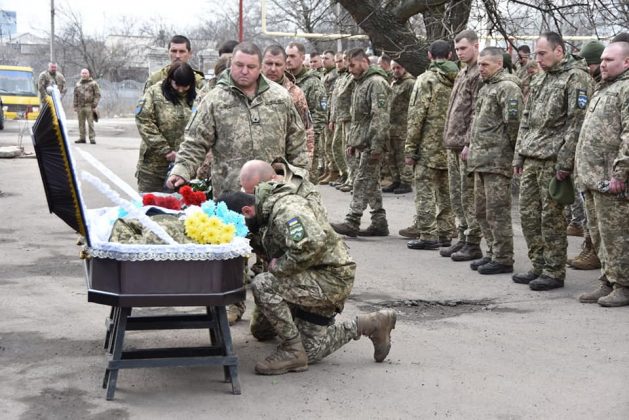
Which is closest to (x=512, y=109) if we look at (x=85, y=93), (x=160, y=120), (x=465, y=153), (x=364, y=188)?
(x=465, y=153)

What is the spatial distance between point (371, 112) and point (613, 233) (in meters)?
4.26

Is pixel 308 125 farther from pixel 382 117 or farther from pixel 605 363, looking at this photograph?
pixel 605 363

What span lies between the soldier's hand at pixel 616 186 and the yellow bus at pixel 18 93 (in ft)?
97.2

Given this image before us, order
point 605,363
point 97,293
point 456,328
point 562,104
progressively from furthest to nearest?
→ point 562,104 < point 456,328 < point 605,363 < point 97,293

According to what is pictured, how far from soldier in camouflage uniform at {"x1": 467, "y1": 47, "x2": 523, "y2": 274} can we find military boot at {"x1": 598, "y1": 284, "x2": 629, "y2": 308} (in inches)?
59.7

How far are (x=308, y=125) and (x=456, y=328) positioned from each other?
9.13ft

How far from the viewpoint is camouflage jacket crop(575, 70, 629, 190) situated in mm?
7324

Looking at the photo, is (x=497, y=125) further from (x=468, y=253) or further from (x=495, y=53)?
(x=468, y=253)

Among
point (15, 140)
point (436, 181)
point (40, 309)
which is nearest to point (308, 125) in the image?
point (436, 181)

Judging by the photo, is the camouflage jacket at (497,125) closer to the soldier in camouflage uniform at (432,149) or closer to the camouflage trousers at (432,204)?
the soldier in camouflage uniform at (432,149)

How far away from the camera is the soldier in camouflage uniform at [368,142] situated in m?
11.0

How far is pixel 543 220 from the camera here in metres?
8.34

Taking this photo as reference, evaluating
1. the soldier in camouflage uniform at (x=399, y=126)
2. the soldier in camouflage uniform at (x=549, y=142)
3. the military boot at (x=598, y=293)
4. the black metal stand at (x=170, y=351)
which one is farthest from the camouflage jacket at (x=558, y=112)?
the soldier in camouflage uniform at (x=399, y=126)

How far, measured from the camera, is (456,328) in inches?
275
